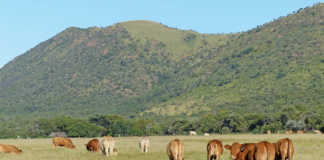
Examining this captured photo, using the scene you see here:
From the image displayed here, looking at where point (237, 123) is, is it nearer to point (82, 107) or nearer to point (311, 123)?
point (311, 123)

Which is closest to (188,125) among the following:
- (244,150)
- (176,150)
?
(176,150)

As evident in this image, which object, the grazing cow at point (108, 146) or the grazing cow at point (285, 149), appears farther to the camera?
the grazing cow at point (108, 146)

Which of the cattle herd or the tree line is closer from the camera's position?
the cattle herd

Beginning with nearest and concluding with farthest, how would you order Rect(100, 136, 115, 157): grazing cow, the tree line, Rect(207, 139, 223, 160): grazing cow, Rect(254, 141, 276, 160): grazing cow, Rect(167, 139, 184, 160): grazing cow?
Rect(254, 141, 276, 160): grazing cow → Rect(207, 139, 223, 160): grazing cow → Rect(167, 139, 184, 160): grazing cow → Rect(100, 136, 115, 157): grazing cow → the tree line

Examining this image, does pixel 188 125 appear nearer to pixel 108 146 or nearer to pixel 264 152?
pixel 108 146

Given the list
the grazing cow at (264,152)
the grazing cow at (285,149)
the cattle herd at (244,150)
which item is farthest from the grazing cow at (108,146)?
the grazing cow at (264,152)

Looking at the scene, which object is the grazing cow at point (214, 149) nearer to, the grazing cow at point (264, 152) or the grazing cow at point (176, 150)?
the grazing cow at point (176, 150)

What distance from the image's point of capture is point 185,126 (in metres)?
112

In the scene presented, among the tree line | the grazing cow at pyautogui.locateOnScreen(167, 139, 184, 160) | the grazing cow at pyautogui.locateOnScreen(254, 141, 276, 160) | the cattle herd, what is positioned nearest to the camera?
the grazing cow at pyautogui.locateOnScreen(254, 141, 276, 160)

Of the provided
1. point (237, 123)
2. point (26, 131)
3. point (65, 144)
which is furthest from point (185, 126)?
point (65, 144)

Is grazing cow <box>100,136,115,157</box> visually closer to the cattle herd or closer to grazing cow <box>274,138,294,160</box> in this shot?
the cattle herd

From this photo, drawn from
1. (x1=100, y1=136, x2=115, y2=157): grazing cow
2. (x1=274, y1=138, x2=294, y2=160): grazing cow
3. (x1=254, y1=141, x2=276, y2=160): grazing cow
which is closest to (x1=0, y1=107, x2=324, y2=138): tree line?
(x1=100, y1=136, x2=115, y2=157): grazing cow

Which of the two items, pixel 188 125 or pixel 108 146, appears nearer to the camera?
pixel 108 146

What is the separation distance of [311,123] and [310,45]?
3829 inches
